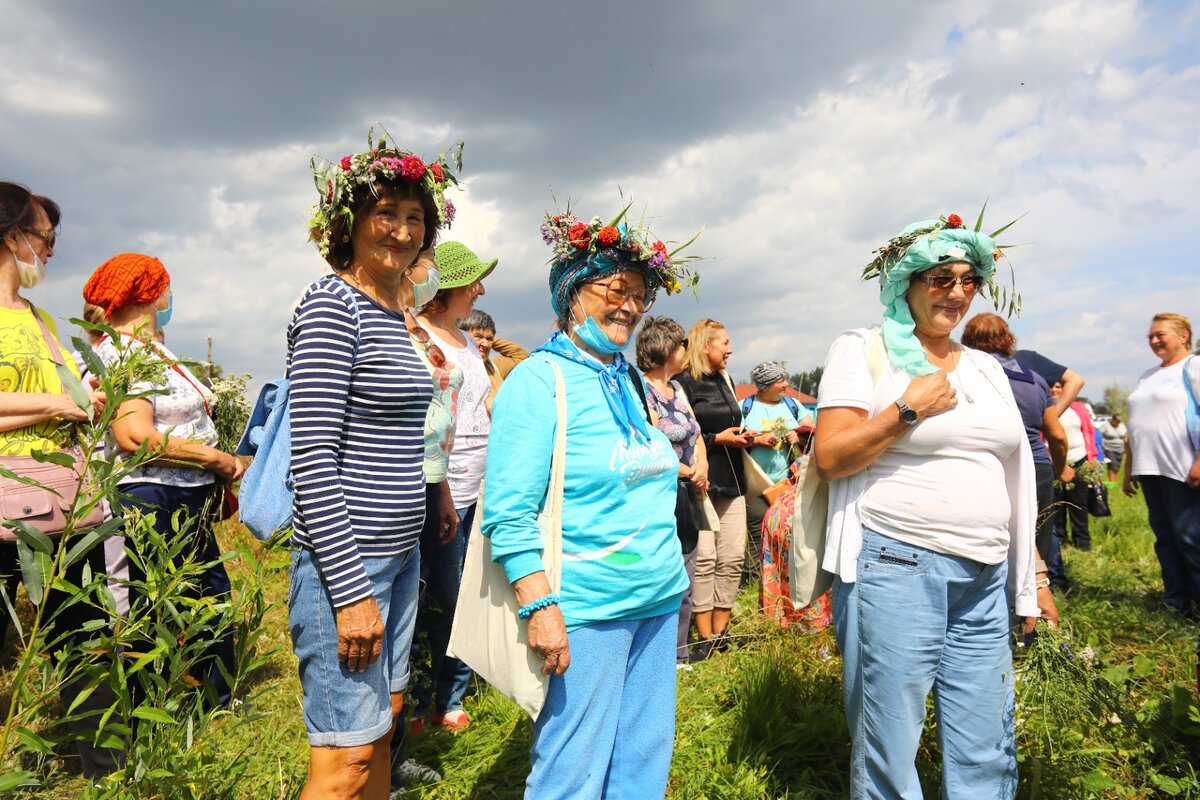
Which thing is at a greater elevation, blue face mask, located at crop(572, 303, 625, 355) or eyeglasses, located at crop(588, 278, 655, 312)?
eyeglasses, located at crop(588, 278, 655, 312)

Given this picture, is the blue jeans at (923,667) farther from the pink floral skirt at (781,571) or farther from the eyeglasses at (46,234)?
the eyeglasses at (46,234)

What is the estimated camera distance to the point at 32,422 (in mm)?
2441

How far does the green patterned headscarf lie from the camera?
2.45 meters

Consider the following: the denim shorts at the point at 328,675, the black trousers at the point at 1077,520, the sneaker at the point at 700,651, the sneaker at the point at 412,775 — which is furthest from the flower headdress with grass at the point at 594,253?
the black trousers at the point at 1077,520

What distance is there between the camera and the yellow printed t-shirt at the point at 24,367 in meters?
2.42

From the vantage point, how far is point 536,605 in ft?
6.36

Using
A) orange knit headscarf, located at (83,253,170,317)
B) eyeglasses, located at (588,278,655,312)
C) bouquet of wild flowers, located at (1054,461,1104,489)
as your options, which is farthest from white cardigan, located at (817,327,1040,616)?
bouquet of wild flowers, located at (1054,461,1104,489)

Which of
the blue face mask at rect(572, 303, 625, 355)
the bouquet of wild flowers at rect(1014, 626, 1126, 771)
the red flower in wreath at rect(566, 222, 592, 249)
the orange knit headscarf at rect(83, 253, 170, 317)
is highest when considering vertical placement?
the orange knit headscarf at rect(83, 253, 170, 317)

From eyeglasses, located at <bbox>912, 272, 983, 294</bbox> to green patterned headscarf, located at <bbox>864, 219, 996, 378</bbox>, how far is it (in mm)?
31

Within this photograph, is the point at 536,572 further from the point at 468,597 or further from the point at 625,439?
the point at 625,439

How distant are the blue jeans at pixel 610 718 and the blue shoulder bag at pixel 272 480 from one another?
2.83 feet

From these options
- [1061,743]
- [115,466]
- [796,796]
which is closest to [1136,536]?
[1061,743]

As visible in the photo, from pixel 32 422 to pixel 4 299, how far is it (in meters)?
0.46

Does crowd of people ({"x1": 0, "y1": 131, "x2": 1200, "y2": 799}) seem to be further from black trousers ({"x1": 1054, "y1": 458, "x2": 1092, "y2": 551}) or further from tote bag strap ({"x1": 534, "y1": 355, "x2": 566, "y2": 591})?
black trousers ({"x1": 1054, "y1": 458, "x2": 1092, "y2": 551})
